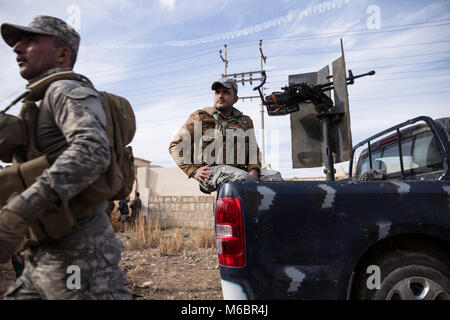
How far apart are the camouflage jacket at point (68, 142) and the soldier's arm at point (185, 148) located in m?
1.35

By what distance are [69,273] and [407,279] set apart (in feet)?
5.94

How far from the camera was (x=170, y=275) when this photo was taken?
175 inches

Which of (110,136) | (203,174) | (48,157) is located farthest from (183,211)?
(48,157)

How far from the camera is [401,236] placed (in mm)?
1921

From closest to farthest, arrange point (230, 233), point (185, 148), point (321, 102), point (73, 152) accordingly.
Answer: point (73, 152) < point (230, 233) < point (185, 148) < point (321, 102)

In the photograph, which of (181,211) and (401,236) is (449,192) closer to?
(401,236)

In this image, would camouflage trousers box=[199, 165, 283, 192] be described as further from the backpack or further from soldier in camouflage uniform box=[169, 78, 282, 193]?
the backpack

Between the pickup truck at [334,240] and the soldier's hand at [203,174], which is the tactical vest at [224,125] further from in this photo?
the pickup truck at [334,240]

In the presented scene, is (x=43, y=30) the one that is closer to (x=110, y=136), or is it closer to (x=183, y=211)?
(x=110, y=136)

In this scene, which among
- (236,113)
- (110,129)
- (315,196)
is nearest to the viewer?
(110,129)

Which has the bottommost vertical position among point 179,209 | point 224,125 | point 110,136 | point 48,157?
point 179,209

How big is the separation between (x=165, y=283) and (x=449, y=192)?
331 centimetres

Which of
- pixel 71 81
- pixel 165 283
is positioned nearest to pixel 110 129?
pixel 71 81
